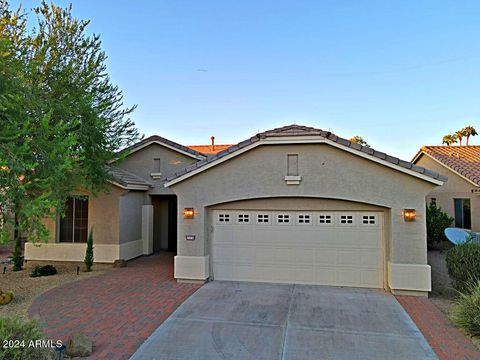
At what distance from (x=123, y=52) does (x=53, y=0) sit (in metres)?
3.04

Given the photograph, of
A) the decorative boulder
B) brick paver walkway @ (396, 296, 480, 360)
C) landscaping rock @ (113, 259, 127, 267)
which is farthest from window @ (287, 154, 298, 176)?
the decorative boulder

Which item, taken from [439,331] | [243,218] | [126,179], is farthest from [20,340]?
[126,179]

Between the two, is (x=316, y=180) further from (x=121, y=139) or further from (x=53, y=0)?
(x=53, y=0)

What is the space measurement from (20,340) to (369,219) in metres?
9.03

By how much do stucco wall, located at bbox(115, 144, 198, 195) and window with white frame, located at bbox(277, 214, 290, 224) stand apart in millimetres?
7691

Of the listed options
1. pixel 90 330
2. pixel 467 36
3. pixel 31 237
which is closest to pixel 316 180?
pixel 90 330

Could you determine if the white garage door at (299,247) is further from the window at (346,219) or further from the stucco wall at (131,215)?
the stucco wall at (131,215)

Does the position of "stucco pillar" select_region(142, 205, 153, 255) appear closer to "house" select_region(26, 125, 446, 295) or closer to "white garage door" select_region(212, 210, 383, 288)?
"house" select_region(26, 125, 446, 295)

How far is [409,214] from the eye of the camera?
8.96 metres

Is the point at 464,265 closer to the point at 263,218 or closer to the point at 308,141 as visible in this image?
the point at 308,141

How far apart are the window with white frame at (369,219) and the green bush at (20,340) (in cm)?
858

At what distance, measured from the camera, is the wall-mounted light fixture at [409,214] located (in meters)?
8.95

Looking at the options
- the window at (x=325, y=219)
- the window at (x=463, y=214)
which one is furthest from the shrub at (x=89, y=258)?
the window at (x=463, y=214)

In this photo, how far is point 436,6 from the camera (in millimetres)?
11742
